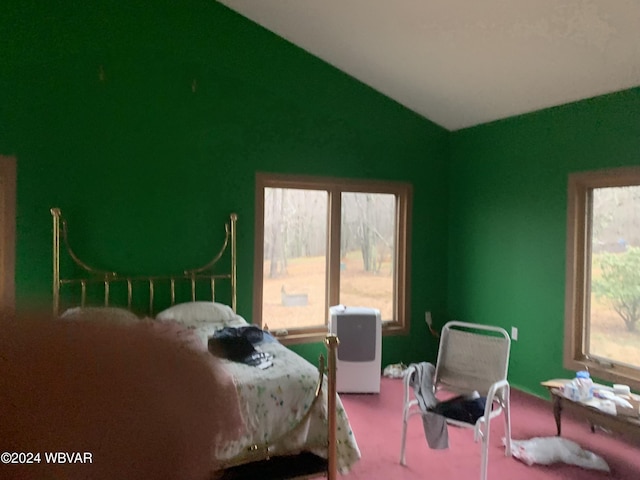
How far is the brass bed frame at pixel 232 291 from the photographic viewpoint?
1.99 meters

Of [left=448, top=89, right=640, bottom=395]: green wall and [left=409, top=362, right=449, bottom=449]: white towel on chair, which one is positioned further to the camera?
[left=448, top=89, right=640, bottom=395]: green wall

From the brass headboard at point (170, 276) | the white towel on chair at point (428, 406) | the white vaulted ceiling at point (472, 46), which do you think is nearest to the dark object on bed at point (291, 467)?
the white towel on chair at point (428, 406)

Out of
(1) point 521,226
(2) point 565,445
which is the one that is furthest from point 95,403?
(1) point 521,226

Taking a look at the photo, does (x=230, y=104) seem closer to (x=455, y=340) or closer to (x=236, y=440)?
(x=455, y=340)

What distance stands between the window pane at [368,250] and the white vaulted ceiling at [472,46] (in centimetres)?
96

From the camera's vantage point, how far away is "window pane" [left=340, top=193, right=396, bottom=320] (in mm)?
4500

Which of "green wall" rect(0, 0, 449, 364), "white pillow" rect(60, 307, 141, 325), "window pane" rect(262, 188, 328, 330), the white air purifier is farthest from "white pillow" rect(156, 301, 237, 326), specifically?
"white pillow" rect(60, 307, 141, 325)

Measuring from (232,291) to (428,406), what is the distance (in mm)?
1750

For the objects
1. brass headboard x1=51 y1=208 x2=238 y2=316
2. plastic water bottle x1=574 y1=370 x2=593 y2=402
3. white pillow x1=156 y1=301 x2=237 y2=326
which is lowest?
plastic water bottle x1=574 y1=370 x2=593 y2=402

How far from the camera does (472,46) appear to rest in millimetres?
3307

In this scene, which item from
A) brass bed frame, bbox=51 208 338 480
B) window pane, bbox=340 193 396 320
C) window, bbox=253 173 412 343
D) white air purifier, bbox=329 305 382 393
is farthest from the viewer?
window pane, bbox=340 193 396 320

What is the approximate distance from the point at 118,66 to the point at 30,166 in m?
0.90

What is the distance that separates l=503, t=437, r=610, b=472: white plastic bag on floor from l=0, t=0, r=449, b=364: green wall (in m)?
1.84

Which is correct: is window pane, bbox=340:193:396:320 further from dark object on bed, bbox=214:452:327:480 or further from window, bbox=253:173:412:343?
dark object on bed, bbox=214:452:327:480
